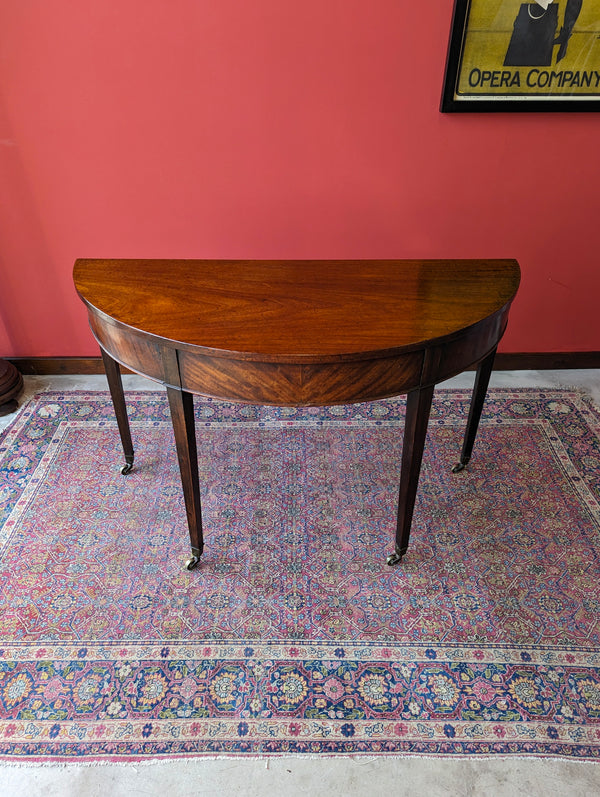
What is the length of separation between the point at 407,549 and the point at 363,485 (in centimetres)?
A: 37

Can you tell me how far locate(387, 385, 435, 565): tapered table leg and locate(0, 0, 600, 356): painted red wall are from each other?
1.33 meters

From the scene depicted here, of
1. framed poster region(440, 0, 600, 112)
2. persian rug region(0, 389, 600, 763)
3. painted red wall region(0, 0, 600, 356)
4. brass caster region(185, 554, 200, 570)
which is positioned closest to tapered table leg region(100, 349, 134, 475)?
persian rug region(0, 389, 600, 763)

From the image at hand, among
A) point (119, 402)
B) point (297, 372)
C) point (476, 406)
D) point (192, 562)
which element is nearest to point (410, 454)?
point (297, 372)

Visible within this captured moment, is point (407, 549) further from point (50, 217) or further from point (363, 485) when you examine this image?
point (50, 217)

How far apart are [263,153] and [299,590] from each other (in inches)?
75.2

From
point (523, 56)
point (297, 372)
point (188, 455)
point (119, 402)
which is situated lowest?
point (119, 402)

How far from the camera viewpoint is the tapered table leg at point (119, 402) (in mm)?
2273

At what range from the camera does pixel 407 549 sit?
222 centimetres

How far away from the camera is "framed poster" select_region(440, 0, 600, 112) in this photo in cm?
231

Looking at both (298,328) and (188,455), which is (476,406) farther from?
(188,455)

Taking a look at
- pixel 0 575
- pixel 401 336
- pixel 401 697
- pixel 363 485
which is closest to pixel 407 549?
pixel 363 485

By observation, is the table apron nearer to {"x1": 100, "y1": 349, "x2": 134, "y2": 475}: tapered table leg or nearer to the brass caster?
{"x1": 100, "y1": 349, "x2": 134, "y2": 475}: tapered table leg

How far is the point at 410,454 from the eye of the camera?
188 centimetres

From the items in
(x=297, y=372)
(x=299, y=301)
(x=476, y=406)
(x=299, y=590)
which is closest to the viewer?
(x=297, y=372)
